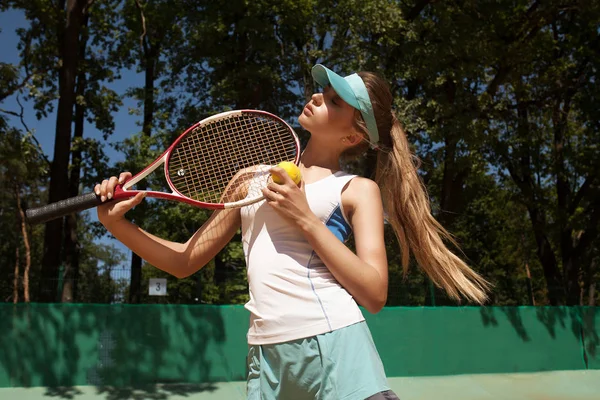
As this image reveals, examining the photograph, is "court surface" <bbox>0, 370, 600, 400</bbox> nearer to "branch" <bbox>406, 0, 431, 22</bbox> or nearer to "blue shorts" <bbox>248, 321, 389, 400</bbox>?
"blue shorts" <bbox>248, 321, 389, 400</bbox>

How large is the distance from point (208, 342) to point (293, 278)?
713cm

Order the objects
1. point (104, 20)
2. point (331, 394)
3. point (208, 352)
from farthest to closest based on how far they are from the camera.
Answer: point (104, 20)
point (208, 352)
point (331, 394)

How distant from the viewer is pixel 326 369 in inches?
60.1

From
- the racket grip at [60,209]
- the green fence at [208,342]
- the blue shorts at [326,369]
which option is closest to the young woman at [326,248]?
the blue shorts at [326,369]

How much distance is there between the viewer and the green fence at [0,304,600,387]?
25.3ft

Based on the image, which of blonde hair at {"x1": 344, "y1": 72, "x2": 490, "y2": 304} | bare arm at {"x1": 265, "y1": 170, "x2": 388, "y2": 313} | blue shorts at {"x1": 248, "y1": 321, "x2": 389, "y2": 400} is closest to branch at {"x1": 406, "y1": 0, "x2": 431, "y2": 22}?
blonde hair at {"x1": 344, "y1": 72, "x2": 490, "y2": 304}

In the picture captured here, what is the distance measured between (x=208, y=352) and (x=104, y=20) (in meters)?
10.7

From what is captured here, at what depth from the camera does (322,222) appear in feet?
5.53

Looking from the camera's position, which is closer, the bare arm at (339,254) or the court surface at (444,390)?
the bare arm at (339,254)

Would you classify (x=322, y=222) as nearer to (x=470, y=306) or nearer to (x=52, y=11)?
(x=470, y=306)

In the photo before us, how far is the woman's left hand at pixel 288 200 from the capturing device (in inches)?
62.1

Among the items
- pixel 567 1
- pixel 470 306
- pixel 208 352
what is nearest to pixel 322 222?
pixel 208 352

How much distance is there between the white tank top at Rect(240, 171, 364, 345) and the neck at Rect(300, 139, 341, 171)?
0.13 m

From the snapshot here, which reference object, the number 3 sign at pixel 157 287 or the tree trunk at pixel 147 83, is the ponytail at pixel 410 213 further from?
the tree trunk at pixel 147 83
